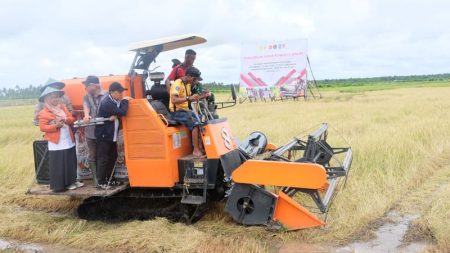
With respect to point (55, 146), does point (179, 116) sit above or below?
above

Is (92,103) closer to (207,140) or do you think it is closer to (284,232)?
(207,140)

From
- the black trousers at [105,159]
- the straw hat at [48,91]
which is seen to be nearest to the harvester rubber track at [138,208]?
the black trousers at [105,159]

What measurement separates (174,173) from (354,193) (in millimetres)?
2565

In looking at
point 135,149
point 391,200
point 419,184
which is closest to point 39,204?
point 135,149

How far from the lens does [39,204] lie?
704 cm

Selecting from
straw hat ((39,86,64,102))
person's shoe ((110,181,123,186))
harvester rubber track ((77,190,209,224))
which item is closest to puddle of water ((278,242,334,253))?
harvester rubber track ((77,190,209,224))

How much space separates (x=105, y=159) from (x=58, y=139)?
708 millimetres

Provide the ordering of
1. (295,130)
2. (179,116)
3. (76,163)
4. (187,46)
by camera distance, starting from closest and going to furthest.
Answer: (179,116) → (76,163) → (187,46) → (295,130)

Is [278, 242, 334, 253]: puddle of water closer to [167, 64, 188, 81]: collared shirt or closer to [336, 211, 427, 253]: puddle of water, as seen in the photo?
[336, 211, 427, 253]: puddle of water

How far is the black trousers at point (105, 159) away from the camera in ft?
19.3

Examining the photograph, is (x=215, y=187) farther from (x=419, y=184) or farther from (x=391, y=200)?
(x=419, y=184)

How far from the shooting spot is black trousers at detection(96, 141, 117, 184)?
19.3 ft

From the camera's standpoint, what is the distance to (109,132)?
5.80 meters

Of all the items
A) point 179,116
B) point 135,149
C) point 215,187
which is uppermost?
point 179,116
